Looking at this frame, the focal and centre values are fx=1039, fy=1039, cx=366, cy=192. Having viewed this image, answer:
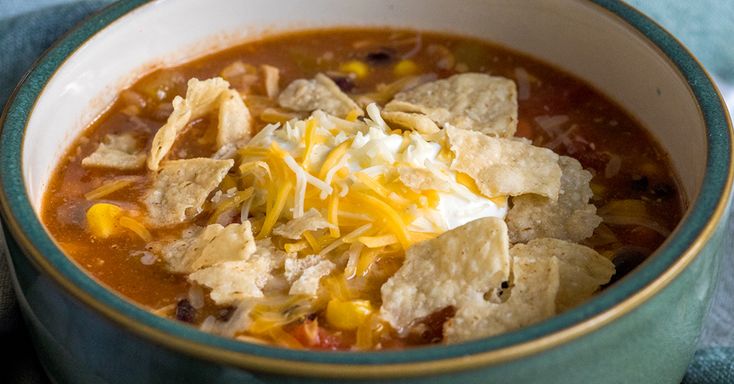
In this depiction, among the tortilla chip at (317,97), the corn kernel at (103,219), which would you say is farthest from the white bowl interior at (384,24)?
the tortilla chip at (317,97)

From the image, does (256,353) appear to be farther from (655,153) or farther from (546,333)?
(655,153)

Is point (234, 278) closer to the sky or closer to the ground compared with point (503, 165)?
closer to the ground

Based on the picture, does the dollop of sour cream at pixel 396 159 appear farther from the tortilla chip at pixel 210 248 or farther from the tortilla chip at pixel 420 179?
the tortilla chip at pixel 210 248

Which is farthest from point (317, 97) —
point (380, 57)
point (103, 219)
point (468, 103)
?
point (103, 219)

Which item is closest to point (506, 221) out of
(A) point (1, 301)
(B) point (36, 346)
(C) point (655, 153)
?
(C) point (655, 153)

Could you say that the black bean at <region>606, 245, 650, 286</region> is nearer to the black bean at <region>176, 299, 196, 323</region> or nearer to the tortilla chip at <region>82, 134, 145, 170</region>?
the black bean at <region>176, 299, 196, 323</region>

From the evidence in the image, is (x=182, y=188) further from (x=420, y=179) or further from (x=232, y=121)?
(x=420, y=179)

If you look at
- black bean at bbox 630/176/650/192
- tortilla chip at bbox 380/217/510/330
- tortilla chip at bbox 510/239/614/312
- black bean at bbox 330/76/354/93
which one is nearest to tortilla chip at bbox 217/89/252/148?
black bean at bbox 330/76/354/93
